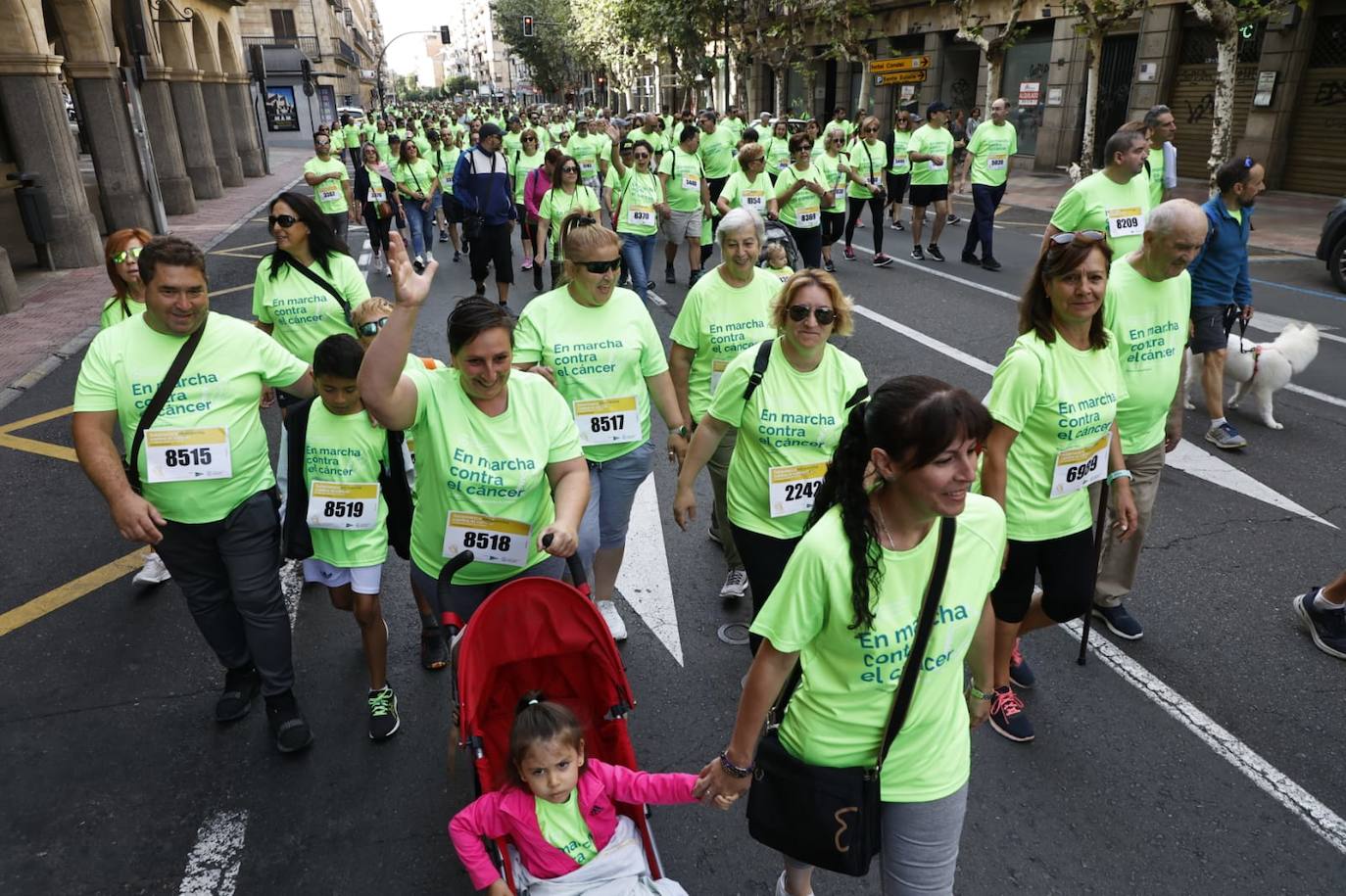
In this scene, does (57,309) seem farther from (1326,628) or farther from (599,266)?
(1326,628)

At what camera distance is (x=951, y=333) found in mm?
9695

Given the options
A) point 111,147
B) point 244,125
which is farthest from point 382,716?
point 244,125

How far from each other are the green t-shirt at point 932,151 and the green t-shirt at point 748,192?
15.3 feet

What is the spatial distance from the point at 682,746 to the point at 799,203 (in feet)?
25.7

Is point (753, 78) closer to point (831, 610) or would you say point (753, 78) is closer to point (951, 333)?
point (951, 333)

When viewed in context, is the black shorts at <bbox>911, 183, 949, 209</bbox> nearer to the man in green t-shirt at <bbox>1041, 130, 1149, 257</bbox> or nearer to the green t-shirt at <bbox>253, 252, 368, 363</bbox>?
the man in green t-shirt at <bbox>1041, 130, 1149, 257</bbox>

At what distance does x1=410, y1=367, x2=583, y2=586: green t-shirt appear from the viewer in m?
3.11

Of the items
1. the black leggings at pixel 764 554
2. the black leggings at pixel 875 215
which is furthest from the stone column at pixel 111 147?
the black leggings at pixel 764 554

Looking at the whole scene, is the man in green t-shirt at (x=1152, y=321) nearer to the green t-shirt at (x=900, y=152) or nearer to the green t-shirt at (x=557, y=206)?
the green t-shirt at (x=557, y=206)

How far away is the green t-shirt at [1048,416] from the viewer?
10.7 ft

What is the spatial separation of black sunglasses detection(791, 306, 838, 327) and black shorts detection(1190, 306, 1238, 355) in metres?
4.30

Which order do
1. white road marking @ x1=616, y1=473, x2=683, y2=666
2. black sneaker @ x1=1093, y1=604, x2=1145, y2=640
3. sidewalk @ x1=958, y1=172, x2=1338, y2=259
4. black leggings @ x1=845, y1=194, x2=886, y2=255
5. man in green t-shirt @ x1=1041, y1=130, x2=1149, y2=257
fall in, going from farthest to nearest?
sidewalk @ x1=958, y1=172, x2=1338, y2=259 → black leggings @ x1=845, y1=194, x2=886, y2=255 → man in green t-shirt @ x1=1041, y1=130, x2=1149, y2=257 → white road marking @ x1=616, y1=473, x2=683, y2=666 → black sneaker @ x1=1093, y1=604, x2=1145, y2=640

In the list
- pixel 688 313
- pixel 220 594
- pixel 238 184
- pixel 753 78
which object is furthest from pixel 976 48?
pixel 220 594

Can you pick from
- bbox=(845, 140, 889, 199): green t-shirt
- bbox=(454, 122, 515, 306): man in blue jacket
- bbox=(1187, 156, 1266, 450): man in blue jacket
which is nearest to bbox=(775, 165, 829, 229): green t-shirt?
bbox=(845, 140, 889, 199): green t-shirt
